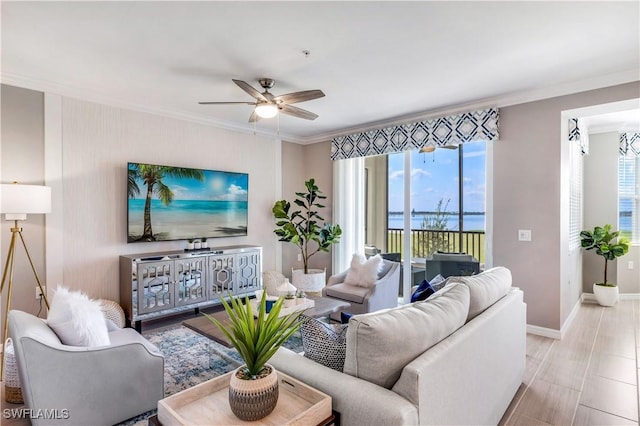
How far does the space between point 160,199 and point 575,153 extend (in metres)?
5.24

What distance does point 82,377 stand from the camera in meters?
1.86

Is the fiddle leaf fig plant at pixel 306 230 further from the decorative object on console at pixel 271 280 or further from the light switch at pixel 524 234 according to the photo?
the light switch at pixel 524 234

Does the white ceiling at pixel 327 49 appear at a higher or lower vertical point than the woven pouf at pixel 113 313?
higher

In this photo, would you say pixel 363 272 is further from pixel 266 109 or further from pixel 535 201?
pixel 266 109

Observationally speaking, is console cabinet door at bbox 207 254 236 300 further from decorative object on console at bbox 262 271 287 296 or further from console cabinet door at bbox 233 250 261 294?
decorative object on console at bbox 262 271 287 296

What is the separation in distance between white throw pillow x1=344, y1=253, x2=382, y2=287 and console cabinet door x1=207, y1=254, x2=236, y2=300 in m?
1.52

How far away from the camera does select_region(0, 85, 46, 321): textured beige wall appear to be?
3090 mm

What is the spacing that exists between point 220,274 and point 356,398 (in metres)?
3.29

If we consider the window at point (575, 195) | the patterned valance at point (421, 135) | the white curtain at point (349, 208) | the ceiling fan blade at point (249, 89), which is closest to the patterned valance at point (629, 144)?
the window at point (575, 195)

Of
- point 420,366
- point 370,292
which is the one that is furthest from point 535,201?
point 420,366

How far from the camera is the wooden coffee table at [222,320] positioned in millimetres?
2412

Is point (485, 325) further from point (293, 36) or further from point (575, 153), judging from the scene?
point (575, 153)

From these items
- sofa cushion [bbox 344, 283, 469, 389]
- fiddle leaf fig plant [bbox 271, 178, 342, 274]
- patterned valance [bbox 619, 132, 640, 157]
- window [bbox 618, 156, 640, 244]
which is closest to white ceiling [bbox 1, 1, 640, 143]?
fiddle leaf fig plant [bbox 271, 178, 342, 274]

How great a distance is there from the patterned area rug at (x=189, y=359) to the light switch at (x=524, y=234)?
8.76 ft
